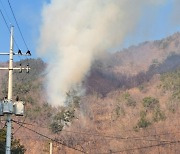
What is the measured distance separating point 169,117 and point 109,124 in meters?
17.2

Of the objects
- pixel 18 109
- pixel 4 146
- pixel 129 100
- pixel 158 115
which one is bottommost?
pixel 18 109

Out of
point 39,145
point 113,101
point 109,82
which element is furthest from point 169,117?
point 109,82

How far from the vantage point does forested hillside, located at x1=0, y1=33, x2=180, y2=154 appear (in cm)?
9044

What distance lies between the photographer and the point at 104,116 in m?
117

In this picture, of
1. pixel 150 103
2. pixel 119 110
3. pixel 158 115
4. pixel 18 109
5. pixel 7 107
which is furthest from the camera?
pixel 119 110

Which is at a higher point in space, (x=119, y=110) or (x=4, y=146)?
(x=119, y=110)

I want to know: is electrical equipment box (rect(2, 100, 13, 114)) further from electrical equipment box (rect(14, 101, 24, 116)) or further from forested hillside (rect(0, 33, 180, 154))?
forested hillside (rect(0, 33, 180, 154))

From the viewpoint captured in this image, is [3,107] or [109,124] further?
[109,124]

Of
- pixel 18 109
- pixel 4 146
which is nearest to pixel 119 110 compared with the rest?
pixel 4 146

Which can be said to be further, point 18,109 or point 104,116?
point 104,116

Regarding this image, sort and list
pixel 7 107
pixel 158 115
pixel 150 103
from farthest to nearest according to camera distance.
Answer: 1. pixel 150 103
2. pixel 158 115
3. pixel 7 107

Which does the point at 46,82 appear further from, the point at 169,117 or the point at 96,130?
the point at 169,117

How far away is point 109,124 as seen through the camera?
111m

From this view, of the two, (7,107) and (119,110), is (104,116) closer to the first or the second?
(119,110)
